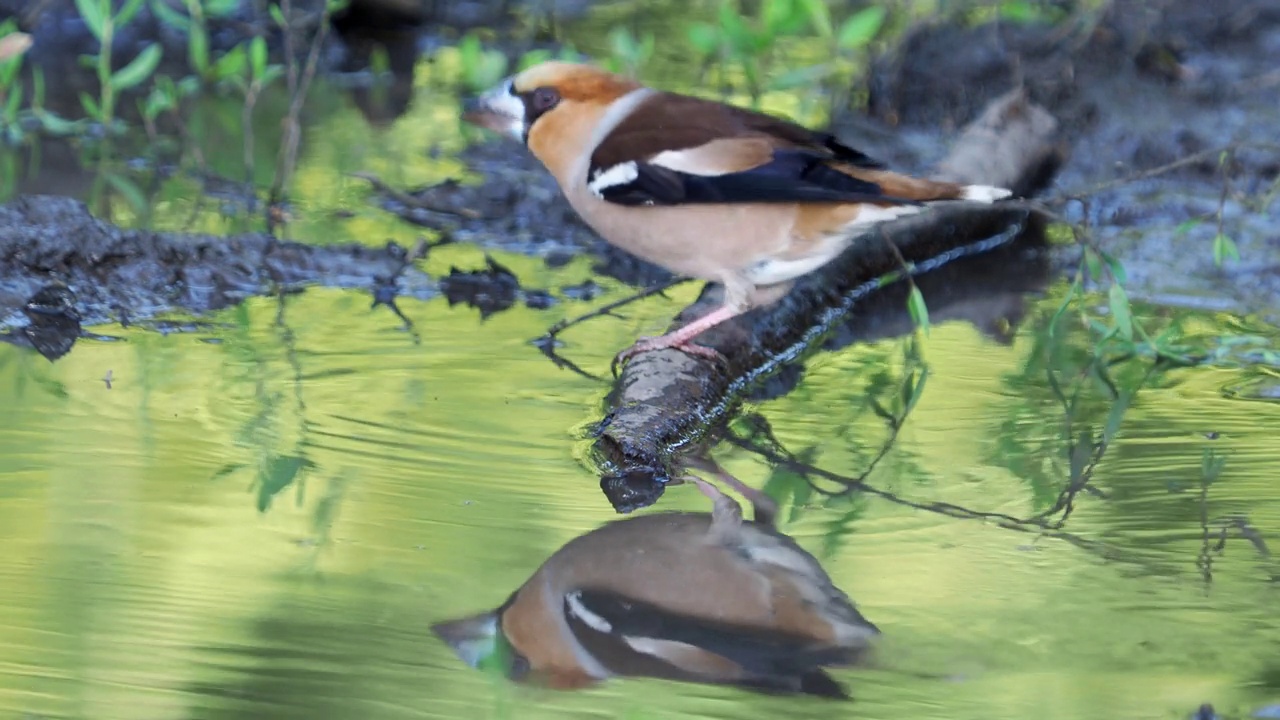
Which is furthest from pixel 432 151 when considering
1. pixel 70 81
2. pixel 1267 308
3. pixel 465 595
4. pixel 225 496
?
pixel 465 595

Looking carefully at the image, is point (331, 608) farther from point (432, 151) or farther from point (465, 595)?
point (432, 151)

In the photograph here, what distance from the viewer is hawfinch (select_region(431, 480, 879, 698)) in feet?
9.96

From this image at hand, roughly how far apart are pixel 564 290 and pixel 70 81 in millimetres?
4391

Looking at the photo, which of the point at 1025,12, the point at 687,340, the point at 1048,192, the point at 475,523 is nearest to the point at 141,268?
the point at 687,340

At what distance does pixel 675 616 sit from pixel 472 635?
39 cm

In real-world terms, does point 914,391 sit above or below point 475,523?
above

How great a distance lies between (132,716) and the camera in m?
2.74

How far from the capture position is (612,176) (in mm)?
4750

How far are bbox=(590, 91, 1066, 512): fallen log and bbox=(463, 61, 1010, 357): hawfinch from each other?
0.14 metres

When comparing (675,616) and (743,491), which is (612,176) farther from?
(675,616)

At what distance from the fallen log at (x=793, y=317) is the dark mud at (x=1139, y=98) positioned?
356 millimetres

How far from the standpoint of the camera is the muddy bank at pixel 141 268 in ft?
17.3

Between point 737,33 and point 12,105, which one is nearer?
point 737,33

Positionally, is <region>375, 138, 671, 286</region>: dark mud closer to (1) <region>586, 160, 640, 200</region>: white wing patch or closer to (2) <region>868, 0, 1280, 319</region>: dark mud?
(1) <region>586, 160, 640, 200</region>: white wing patch
